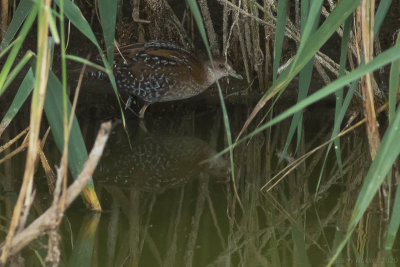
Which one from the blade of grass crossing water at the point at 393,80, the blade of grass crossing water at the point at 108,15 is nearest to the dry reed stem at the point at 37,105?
the blade of grass crossing water at the point at 108,15

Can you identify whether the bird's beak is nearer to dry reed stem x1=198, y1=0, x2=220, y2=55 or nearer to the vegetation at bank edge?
the vegetation at bank edge

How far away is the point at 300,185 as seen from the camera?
390 centimetres

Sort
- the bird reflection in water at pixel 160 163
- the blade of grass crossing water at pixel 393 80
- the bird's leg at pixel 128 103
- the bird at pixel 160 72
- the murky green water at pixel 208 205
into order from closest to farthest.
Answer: the blade of grass crossing water at pixel 393 80 < the murky green water at pixel 208 205 < the bird reflection in water at pixel 160 163 < the bird at pixel 160 72 < the bird's leg at pixel 128 103

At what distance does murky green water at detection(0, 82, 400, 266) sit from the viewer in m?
3.12

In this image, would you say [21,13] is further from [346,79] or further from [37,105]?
[346,79]

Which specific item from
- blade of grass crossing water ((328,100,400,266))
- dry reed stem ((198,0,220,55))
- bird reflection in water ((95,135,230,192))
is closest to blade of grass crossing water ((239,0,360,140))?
blade of grass crossing water ((328,100,400,266))

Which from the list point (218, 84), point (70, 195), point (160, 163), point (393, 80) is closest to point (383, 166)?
point (393, 80)

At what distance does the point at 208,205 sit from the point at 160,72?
1851 mm

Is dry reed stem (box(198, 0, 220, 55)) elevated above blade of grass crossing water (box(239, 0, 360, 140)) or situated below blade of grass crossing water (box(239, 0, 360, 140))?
below

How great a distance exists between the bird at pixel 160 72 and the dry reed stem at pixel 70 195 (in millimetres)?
2887

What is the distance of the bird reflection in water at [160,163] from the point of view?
4082 mm

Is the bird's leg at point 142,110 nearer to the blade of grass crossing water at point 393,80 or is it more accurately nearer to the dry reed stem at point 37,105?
the blade of grass crossing water at point 393,80

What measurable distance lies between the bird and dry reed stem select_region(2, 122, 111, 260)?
2.89m

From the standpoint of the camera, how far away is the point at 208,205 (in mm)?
3656
